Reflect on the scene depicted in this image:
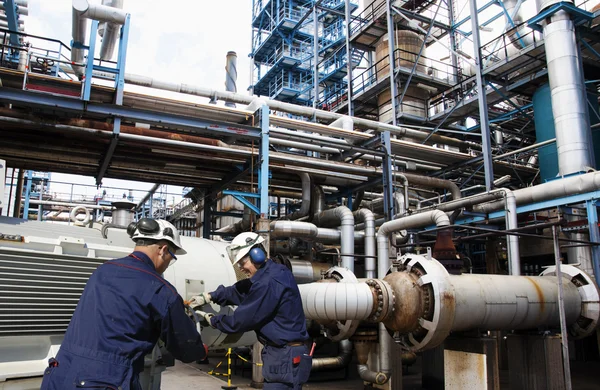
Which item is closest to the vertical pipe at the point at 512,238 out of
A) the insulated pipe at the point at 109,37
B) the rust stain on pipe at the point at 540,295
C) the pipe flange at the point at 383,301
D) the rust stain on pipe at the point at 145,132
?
the rust stain on pipe at the point at 540,295

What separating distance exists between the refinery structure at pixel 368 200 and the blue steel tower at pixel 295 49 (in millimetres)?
8483

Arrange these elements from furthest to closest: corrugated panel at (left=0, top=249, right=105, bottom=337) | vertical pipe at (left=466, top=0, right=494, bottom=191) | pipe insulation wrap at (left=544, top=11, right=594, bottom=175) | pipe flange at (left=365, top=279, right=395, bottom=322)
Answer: vertical pipe at (left=466, top=0, right=494, bottom=191)
pipe insulation wrap at (left=544, top=11, right=594, bottom=175)
pipe flange at (left=365, top=279, right=395, bottom=322)
corrugated panel at (left=0, top=249, right=105, bottom=337)

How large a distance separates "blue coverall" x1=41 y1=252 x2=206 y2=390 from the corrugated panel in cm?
102

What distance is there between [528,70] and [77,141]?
11.3 metres

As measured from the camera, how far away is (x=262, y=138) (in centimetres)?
966

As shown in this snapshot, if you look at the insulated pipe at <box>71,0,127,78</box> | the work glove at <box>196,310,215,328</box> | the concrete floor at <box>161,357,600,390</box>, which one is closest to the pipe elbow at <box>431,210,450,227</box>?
the concrete floor at <box>161,357,600,390</box>

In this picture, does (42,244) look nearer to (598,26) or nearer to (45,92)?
(45,92)

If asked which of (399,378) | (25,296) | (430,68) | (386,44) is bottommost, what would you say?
(399,378)

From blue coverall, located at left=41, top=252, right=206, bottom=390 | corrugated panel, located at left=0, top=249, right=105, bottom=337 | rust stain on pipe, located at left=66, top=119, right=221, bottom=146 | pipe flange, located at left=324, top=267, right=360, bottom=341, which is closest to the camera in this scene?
blue coverall, located at left=41, top=252, right=206, bottom=390

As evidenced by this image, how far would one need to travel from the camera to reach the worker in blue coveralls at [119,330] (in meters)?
2.56

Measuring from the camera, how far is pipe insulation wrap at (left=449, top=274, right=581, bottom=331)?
5.93m

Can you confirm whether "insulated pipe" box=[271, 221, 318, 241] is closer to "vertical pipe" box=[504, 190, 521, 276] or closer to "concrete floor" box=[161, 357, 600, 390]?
"concrete floor" box=[161, 357, 600, 390]

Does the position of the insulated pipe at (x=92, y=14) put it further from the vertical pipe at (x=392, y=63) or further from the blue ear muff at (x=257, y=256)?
the vertical pipe at (x=392, y=63)

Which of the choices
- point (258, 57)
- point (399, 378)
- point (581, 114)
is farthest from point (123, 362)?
point (258, 57)
